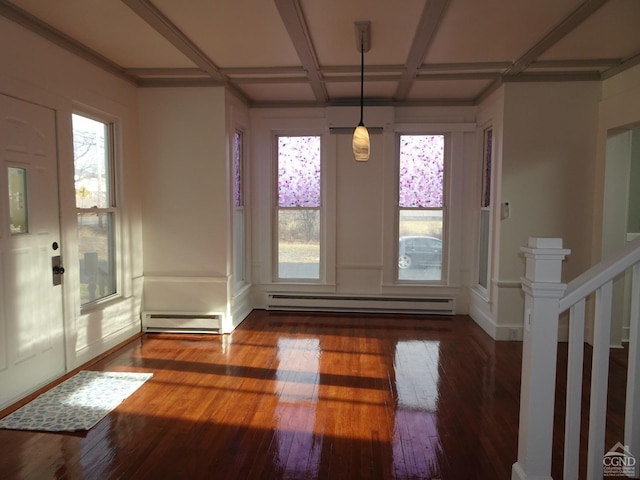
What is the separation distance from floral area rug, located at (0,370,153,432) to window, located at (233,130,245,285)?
2059 millimetres

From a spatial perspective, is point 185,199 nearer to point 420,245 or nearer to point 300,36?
point 300,36

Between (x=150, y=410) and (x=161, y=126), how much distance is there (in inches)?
120

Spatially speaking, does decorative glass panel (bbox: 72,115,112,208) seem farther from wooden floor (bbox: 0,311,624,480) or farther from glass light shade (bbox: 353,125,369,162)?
glass light shade (bbox: 353,125,369,162)

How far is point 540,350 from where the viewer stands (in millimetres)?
2051

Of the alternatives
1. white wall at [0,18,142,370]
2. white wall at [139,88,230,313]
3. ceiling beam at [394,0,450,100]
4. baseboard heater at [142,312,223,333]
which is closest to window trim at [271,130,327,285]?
white wall at [139,88,230,313]

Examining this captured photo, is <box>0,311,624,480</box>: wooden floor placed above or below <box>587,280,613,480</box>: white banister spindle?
below

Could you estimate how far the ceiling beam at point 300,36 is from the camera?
308 cm

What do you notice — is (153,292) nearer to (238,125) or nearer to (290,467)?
(238,125)

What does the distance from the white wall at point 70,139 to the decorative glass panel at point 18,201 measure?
14.6 inches

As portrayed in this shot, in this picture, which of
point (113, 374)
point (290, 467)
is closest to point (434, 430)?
point (290, 467)

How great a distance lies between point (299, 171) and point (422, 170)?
1.60m

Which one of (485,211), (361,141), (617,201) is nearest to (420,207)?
(485,211)

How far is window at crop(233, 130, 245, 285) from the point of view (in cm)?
557

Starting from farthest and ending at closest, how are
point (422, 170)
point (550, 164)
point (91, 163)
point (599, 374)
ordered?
point (422, 170) < point (550, 164) < point (91, 163) < point (599, 374)
